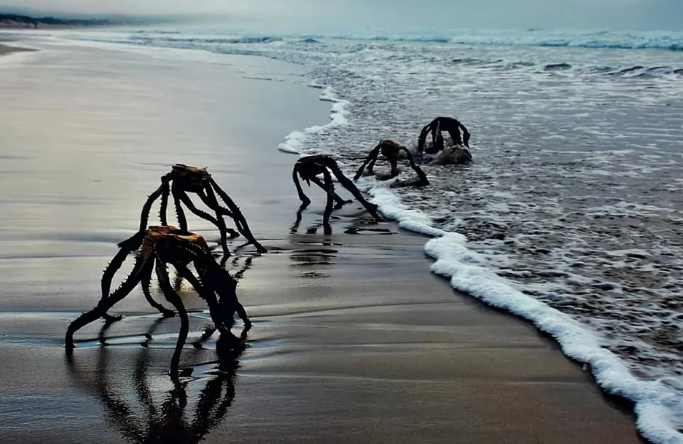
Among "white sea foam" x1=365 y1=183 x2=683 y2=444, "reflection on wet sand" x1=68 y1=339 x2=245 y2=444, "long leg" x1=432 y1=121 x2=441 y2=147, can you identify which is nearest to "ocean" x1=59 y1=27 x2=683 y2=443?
"white sea foam" x1=365 y1=183 x2=683 y2=444

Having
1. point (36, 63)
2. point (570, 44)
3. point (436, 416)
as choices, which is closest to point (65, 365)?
point (436, 416)

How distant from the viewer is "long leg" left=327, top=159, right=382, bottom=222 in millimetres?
6305

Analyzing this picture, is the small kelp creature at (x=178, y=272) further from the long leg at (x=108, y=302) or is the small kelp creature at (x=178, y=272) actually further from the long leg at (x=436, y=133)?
the long leg at (x=436, y=133)

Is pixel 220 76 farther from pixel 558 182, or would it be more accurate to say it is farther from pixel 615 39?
pixel 615 39

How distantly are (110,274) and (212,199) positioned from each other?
1.50 meters

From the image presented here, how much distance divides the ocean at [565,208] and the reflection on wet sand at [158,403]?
1786mm

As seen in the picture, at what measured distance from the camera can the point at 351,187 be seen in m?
6.49

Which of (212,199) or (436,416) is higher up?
(212,199)

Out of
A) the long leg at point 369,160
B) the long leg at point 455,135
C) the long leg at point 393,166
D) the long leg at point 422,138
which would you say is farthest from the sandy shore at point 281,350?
the long leg at point 455,135

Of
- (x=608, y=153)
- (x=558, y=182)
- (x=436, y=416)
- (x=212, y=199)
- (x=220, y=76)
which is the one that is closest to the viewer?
(x=436, y=416)

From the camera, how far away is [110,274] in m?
3.61

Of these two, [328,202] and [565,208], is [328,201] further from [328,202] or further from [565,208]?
[565,208]

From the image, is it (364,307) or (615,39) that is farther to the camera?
(615,39)

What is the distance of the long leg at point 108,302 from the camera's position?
3.28 metres
